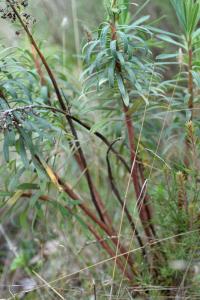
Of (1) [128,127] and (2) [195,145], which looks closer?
(2) [195,145]

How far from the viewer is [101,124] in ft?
5.59

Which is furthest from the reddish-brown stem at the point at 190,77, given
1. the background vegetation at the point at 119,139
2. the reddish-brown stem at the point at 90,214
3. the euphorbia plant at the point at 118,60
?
the reddish-brown stem at the point at 90,214

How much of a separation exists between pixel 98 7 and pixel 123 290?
2.03 m

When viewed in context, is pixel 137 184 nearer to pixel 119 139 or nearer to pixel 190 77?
pixel 119 139

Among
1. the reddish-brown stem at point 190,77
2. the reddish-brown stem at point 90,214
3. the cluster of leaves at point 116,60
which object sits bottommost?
the reddish-brown stem at point 90,214

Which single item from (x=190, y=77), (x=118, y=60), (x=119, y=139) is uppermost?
(x=118, y=60)

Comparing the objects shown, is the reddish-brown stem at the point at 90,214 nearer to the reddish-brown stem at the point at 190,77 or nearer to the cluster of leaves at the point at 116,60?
the cluster of leaves at the point at 116,60

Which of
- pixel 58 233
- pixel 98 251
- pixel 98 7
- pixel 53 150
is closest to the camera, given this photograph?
pixel 53 150

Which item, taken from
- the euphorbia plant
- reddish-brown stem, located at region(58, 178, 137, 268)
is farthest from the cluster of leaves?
reddish-brown stem, located at region(58, 178, 137, 268)

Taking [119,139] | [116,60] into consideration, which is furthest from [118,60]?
[119,139]

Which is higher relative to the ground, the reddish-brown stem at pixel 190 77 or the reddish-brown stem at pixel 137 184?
the reddish-brown stem at pixel 190 77

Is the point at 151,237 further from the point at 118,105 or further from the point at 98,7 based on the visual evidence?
the point at 98,7

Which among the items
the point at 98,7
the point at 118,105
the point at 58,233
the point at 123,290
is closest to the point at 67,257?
the point at 58,233

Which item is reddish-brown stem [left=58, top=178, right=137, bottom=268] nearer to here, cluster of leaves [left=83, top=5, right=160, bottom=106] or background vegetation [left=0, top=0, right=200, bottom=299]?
background vegetation [left=0, top=0, right=200, bottom=299]
